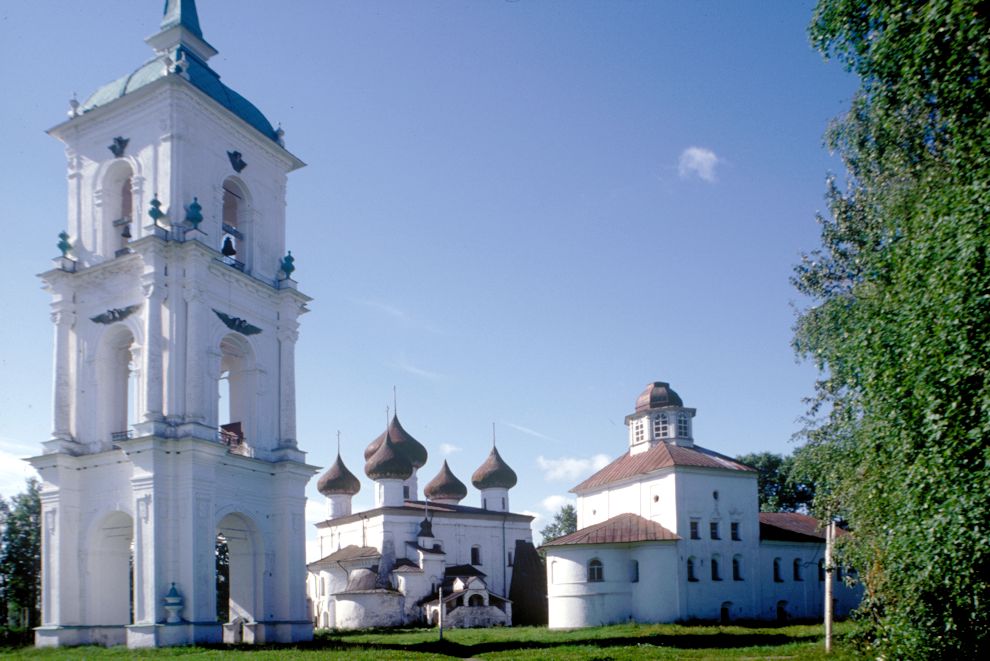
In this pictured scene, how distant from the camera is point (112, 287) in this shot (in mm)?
25047

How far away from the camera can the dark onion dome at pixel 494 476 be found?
53.9 m

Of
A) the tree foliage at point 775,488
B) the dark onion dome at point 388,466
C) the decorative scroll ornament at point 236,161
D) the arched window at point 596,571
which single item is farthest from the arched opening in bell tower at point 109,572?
the tree foliage at point 775,488

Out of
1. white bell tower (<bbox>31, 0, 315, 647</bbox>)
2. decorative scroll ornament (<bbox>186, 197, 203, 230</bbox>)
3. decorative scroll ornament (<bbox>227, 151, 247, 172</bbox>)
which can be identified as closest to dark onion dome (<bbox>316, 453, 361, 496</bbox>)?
white bell tower (<bbox>31, 0, 315, 647</bbox>)

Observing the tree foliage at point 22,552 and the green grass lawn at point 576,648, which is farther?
Result: the tree foliage at point 22,552

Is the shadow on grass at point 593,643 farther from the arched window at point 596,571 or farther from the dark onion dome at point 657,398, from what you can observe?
the dark onion dome at point 657,398

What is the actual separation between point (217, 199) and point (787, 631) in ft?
81.3

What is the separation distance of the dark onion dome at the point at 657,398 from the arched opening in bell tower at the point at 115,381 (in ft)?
84.9

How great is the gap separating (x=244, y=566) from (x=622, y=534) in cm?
1789

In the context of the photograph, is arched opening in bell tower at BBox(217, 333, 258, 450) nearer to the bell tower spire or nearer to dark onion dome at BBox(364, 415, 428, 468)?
the bell tower spire

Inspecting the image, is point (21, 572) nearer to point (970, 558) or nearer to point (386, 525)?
point (386, 525)

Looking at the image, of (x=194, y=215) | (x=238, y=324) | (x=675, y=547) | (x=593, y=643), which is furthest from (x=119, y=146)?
(x=675, y=547)

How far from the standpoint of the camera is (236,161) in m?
26.9

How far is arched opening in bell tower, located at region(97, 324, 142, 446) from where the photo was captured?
24.9 metres

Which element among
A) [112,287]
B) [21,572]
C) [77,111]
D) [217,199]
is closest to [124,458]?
[112,287]
